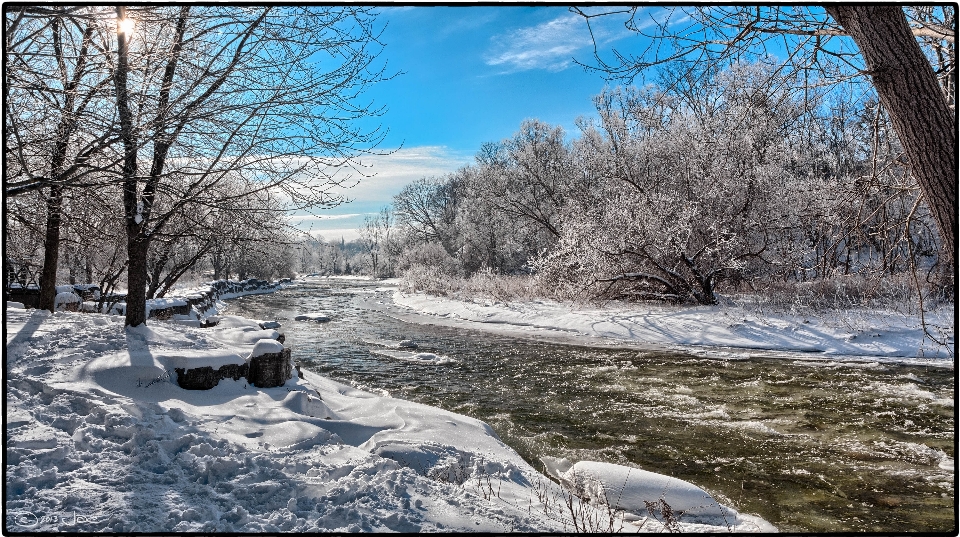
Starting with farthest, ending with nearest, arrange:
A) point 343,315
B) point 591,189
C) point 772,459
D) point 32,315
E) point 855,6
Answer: point 591,189
point 343,315
point 32,315
point 772,459
point 855,6

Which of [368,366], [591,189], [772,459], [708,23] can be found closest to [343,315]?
[368,366]

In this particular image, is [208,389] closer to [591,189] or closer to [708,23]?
[708,23]

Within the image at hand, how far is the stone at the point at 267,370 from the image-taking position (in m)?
5.83

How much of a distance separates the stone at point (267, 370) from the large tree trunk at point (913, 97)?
5824 mm

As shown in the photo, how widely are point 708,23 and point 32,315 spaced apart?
324 inches

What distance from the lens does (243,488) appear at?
295 cm

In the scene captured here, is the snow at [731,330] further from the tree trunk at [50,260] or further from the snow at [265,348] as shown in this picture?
the tree trunk at [50,260]

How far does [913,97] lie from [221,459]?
14.6ft

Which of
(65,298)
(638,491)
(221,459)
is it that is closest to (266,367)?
(221,459)

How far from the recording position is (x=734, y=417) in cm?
714

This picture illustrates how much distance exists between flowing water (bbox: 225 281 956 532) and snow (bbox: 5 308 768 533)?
3.42 ft

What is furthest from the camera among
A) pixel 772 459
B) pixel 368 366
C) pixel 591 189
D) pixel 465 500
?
pixel 591 189

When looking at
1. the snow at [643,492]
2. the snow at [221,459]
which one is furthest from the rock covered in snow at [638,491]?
the snow at [221,459]

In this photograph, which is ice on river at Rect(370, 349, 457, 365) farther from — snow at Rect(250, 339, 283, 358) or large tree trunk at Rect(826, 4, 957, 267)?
large tree trunk at Rect(826, 4, 957, 267)
